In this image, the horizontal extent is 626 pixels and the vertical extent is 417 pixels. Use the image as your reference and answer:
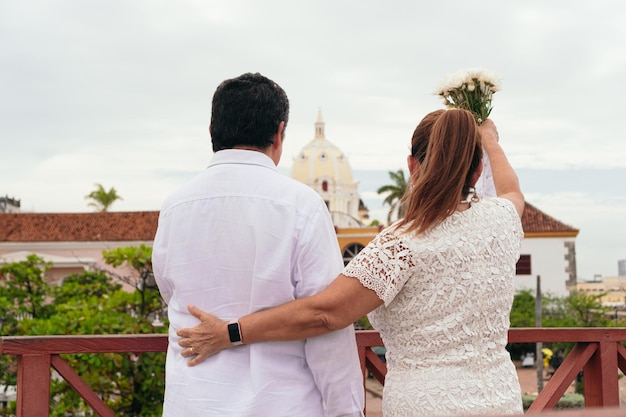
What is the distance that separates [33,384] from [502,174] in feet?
6.17

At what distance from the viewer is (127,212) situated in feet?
124

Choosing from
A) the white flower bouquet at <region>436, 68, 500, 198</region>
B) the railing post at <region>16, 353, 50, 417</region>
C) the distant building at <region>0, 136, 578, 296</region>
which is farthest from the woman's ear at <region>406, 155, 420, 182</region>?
the distant building at <region>0, 136, 578, 296</region>

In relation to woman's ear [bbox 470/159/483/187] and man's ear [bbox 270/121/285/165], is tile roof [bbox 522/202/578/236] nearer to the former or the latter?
woman's ear [bbox 470/159/483/187]

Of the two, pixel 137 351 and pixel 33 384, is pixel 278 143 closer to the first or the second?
pixel 137 351

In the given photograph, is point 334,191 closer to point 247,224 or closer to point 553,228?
point 553,228

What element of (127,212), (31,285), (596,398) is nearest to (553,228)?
(127,212)

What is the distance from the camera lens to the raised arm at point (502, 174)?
2.21 metres

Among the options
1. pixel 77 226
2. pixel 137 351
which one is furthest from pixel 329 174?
pixel 137 351

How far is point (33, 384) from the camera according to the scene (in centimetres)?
290

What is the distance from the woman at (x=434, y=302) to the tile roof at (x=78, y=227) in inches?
1345

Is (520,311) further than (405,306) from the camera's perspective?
Yes

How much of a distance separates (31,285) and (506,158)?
11.7 m

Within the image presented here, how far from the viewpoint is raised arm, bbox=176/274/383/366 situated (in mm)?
1866

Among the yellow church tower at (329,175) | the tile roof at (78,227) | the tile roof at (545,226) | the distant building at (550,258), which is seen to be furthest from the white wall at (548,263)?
the yellow church tower at (329,175)
